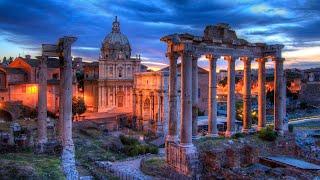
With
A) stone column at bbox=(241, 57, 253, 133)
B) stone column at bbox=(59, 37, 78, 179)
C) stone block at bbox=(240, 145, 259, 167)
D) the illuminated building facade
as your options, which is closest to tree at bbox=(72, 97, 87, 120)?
the illuminated building facade

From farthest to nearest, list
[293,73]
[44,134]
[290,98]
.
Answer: [293,73] → [290,98] → [44,134]

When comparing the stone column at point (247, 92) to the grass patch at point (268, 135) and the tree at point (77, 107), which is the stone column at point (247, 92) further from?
the tree at point (77, 107)

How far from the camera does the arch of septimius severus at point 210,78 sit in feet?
64.6

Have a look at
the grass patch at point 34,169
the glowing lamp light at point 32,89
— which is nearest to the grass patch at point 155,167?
the grass patch at point 34,169

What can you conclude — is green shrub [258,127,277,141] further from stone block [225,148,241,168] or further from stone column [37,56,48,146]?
stone column [37,56,48,146]

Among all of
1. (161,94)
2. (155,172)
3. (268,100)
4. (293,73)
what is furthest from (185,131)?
(293,73)

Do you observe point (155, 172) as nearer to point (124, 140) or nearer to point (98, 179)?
point (98, 179)

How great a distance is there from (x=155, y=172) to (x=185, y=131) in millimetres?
2890

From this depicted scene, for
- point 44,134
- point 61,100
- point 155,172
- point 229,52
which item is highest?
point 229,52

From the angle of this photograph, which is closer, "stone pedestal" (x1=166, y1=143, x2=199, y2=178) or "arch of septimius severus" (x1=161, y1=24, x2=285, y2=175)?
"stone pedestal" (x1=166, y1=143, x2=199, y2=178)

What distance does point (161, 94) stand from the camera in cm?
4259

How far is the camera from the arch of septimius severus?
1970cm

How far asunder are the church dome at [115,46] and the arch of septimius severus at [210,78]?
30.9m

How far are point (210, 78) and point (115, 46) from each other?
33.3 metres
